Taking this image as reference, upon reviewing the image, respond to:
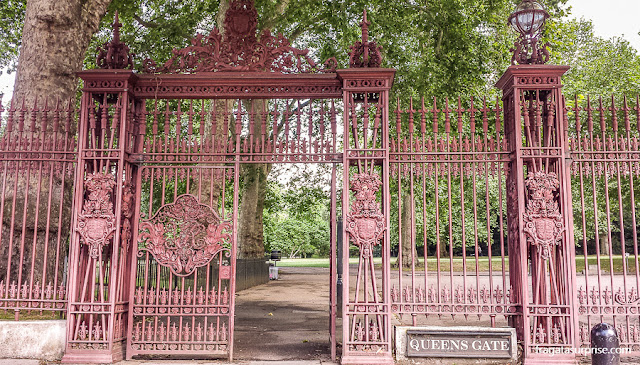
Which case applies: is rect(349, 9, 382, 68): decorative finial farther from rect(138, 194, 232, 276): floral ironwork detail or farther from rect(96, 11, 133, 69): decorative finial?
rect(96, 11, 133, 69): decorative finial

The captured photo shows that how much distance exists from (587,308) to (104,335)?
633 centimetres

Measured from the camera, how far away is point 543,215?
682cm

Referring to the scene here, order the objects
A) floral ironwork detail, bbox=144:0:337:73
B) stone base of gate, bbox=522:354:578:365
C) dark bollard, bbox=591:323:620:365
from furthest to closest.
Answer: floral ironwork detail, bbox=144:0:337:73, stone base of gate, bbox=522:354:578:365, dark bollard, bbox=591:323:620:365

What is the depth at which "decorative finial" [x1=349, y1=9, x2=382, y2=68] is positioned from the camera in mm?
7215

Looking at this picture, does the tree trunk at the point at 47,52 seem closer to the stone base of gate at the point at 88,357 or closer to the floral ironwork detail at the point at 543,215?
the stone base of gate at the point at 88,357

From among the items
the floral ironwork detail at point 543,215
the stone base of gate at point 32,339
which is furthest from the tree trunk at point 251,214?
the floral ironwork detail at point 543,215

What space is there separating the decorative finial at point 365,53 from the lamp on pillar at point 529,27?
187 centimetres

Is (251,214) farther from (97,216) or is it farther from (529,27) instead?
Result: (529,27)

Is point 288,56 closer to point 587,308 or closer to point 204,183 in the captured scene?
point 587,308

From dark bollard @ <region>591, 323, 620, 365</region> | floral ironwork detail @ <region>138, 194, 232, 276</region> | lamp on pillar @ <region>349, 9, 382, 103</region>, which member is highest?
lamp on pillar @ <region>349, 9, 382, 103</region>

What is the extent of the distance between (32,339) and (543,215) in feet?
23.0

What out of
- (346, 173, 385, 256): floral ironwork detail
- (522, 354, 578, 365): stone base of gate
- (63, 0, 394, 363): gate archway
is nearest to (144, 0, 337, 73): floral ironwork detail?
(63, 0, 394, 363): gate archway

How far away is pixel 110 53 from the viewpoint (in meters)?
7.35

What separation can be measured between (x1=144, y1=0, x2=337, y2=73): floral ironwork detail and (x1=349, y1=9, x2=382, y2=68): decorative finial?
0.36 m
